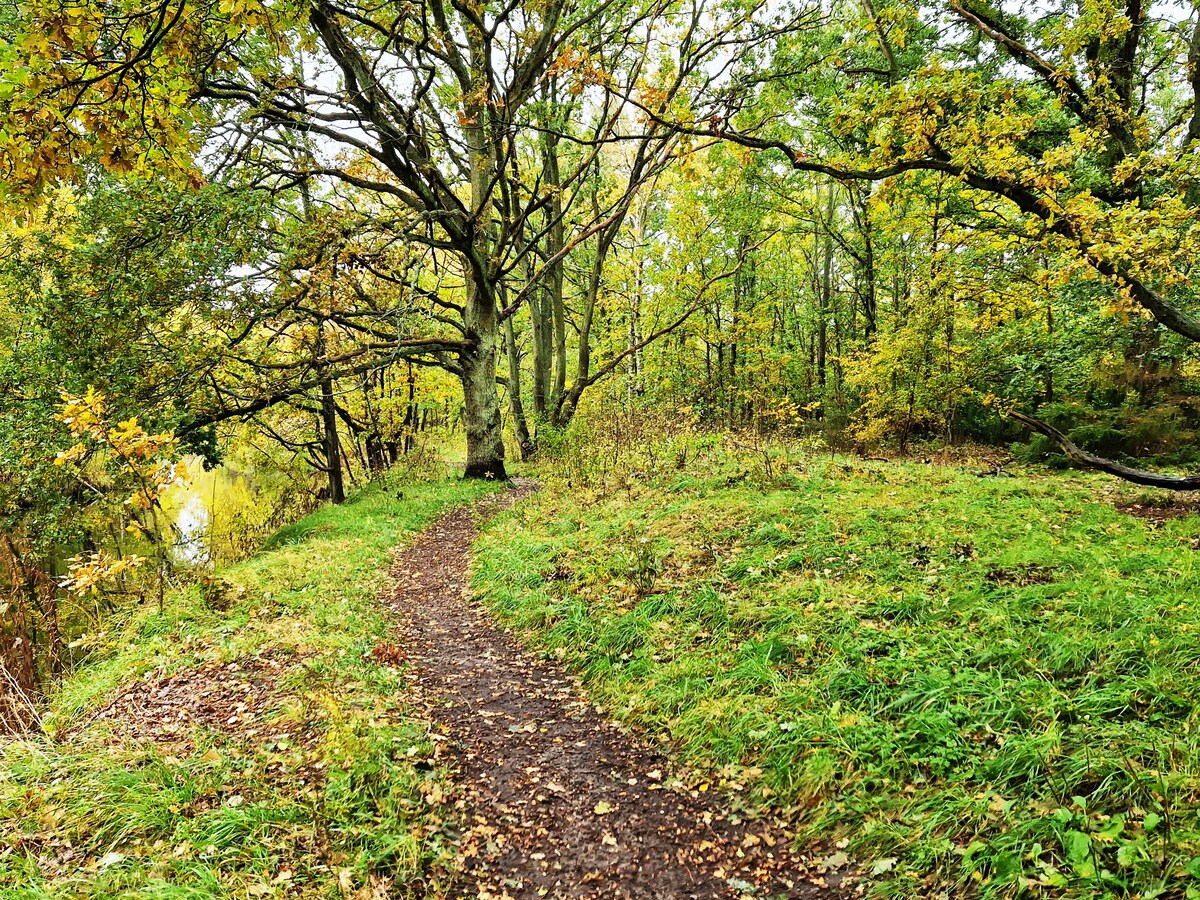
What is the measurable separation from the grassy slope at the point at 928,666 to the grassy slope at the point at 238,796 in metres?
2.01

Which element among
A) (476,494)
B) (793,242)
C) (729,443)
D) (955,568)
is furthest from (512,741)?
(793,242)

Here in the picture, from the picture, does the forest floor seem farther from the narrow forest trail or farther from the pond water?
the pond water

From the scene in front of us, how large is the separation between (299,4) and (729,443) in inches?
407

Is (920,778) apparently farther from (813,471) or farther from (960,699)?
(813,471)

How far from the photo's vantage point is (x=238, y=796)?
3.59m

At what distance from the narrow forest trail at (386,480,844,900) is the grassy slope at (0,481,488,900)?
14.8 inches

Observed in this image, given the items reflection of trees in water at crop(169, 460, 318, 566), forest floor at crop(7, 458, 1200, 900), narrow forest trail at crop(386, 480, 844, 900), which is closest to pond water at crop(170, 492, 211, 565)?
reflection of trees in water at crop(169, 460, 318, 566)

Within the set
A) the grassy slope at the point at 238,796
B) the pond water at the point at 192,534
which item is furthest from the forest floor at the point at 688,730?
the pond water at the point at 192,534

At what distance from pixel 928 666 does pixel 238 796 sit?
481 cm

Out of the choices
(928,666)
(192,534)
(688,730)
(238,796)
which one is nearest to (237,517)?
(192,534)

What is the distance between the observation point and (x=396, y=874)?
3.35m

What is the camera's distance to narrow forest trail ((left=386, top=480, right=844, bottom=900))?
346 cm

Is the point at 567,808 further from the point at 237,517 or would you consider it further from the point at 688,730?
the point at 237,517

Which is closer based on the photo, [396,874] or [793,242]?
[396,874]
